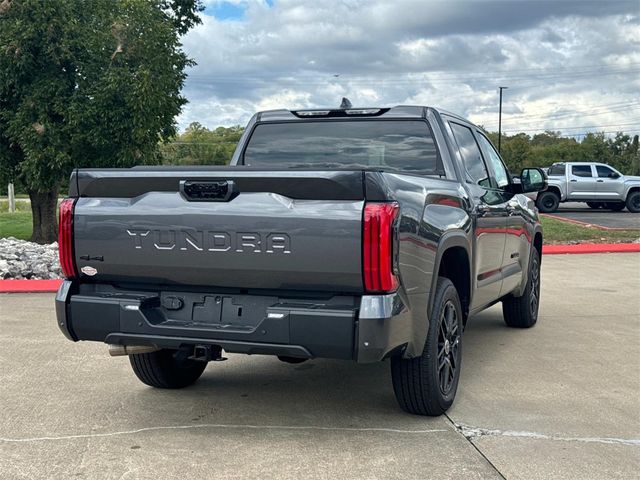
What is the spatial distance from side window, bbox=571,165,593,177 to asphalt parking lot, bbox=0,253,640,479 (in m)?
20.7

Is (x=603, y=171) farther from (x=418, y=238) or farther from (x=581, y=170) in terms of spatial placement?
(x=418, y=238)

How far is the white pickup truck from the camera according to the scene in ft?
86.4

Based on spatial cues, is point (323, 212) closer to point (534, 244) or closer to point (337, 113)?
point (337, 113)

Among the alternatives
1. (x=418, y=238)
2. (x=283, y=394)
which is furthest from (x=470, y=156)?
(x=283, y=394)

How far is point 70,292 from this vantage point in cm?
441

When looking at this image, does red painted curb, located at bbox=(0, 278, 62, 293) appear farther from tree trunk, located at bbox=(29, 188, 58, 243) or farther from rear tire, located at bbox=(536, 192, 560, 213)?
rear tire, located at bbox=(536, 192, 560, 213)

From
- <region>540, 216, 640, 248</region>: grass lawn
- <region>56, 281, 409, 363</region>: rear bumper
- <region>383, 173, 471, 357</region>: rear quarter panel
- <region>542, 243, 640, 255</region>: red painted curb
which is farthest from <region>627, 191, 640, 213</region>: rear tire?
<region>56, 281, 409, 363</region>: rear bumper

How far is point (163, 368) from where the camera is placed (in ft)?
17.0

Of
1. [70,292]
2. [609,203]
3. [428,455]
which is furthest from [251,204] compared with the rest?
[609,203]

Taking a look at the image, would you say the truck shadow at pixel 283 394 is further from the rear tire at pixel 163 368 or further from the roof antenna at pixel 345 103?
the roof antenna at pixel 345 103

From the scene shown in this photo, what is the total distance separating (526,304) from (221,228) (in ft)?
14.4

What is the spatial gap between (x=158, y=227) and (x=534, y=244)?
4.74 meters

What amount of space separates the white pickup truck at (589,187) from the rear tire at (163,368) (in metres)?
22.7

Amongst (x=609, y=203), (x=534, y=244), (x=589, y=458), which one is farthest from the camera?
(x=609, y=203)
